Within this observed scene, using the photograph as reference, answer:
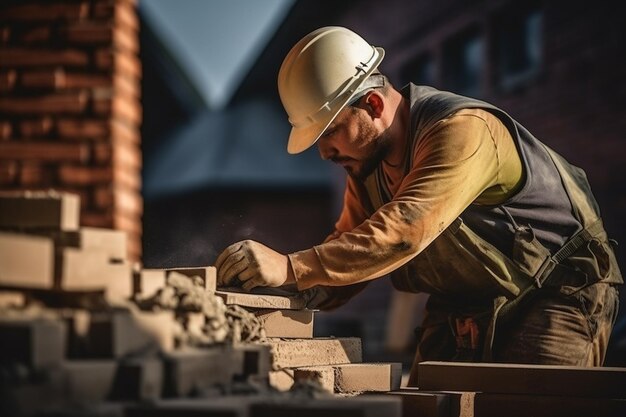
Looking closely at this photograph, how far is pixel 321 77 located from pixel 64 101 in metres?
1.12

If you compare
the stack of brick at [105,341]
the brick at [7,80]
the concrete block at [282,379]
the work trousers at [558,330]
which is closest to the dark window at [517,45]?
the work trousers at [558,330]

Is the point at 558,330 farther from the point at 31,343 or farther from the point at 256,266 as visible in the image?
the point at 31,343

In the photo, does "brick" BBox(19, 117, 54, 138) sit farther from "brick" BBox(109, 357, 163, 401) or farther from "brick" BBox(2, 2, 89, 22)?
"brick" BBox(109, 357, 163, 401)

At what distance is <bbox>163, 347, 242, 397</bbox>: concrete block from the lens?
95.0 inches

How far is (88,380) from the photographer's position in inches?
88.4

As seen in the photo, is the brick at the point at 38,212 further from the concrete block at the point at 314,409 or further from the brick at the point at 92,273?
the concrete block at the point at 314,409

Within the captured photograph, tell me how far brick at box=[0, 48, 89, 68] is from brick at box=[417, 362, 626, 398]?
1.99m

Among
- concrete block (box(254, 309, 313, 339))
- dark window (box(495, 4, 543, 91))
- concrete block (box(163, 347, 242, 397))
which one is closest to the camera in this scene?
concrete block (box(163, 347, 242, 397))

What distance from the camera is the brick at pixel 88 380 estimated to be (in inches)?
86.6

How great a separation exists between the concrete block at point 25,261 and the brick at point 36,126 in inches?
63.3

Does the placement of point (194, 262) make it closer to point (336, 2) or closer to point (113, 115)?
point (113, 115)

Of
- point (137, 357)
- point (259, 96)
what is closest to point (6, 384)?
point (137, 357)

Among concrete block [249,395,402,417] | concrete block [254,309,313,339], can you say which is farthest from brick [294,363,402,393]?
concrete block [249,395,402,417]

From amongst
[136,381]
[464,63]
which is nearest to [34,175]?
[136,381]
